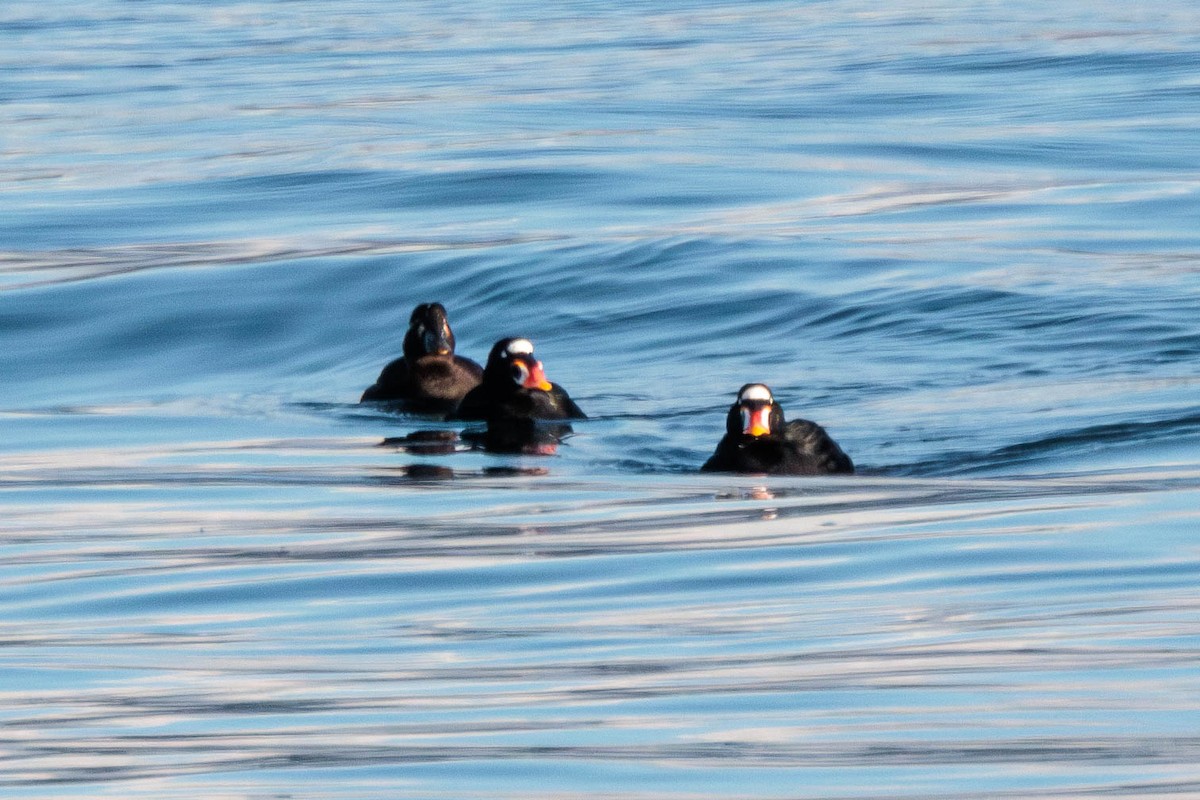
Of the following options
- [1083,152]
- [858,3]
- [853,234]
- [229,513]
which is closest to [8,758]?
[229,513]

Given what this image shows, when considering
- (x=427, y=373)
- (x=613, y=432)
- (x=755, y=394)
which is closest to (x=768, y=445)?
(x=755, y=394)

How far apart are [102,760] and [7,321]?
14.4m

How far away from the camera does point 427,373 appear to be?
15.0 meters

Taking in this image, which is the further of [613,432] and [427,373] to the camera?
[427,373]

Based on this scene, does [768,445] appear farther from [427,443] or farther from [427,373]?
[427,373]

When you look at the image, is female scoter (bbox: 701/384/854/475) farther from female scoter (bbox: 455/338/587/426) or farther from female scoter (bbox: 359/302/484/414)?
female scoter (bbox: 359/302/484/414)

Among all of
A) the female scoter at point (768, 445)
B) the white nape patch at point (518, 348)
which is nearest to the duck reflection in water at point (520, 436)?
the white nape patch at point (518, 348)

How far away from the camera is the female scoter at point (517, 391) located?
13.6 m

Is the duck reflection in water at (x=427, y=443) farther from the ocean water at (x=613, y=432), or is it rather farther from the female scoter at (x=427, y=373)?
the female scoter at (x=427, y=373)

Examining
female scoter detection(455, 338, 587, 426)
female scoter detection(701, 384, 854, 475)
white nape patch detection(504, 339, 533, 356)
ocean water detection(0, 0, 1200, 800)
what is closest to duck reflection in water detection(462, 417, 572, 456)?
female scoter detection(455, 338, 587, 426)

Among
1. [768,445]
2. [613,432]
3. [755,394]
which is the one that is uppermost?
[755,394]

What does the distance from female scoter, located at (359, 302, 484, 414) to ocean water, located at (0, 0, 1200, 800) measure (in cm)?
36

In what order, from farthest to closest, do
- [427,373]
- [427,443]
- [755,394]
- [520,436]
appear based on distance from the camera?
[427,373], [427,443], [520,436], [755,394]

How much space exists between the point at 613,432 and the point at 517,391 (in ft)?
2.44
